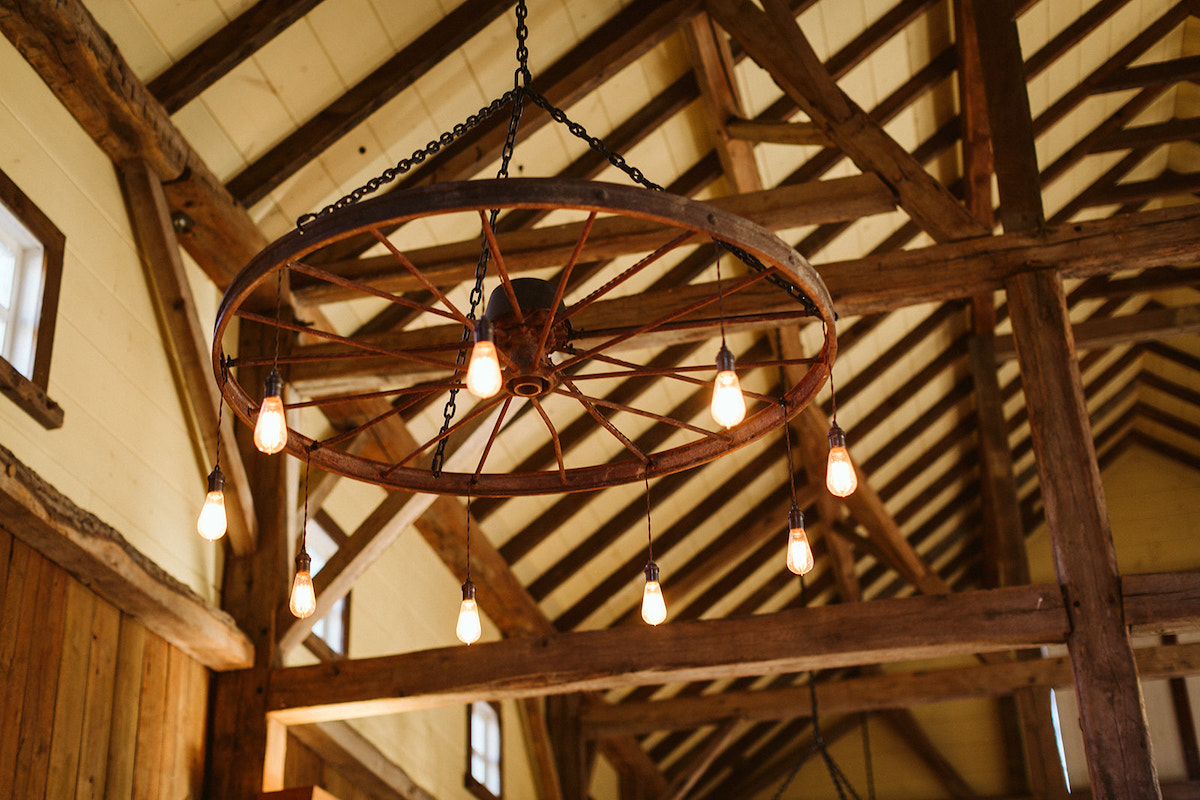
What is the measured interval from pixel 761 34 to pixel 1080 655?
2.85m

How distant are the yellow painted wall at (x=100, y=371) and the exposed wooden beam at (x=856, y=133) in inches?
110

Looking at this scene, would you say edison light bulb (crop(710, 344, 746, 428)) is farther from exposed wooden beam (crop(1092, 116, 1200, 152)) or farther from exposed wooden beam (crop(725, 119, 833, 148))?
exposed wooden beam (crop(1092, 116, 1200, 152))

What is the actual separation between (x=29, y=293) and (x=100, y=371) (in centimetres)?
43

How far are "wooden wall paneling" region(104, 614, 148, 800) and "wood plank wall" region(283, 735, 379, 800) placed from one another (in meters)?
1.15

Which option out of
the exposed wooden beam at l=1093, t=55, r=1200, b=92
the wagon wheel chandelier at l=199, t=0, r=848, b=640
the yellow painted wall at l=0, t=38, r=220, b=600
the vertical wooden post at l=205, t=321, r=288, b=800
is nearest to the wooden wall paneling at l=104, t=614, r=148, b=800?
the yellow painted wall at l=0, t=38, r=220, b=600

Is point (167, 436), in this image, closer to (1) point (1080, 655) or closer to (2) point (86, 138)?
(2) point (86, 138)

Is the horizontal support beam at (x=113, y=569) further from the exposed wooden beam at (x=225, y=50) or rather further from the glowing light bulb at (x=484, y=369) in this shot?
the glowing light bulb at (x=484, y=369)

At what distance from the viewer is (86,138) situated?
4734 millimetres

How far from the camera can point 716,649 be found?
5.02 meters

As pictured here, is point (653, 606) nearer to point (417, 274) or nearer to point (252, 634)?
point (417, 274)

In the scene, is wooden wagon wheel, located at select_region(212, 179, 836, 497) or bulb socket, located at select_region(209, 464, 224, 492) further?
bulb socket, located at select_region(209, 464, 224, 492)

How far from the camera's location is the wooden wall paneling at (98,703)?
429cm

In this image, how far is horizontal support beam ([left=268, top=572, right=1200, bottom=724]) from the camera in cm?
468

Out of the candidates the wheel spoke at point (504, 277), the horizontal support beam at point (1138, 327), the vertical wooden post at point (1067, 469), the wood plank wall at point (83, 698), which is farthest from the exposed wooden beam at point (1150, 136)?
the wood plank wall at point (83, 698)
